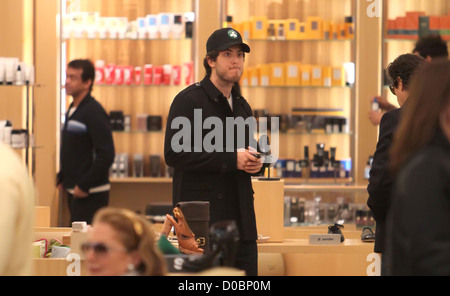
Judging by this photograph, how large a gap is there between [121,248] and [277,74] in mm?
5811

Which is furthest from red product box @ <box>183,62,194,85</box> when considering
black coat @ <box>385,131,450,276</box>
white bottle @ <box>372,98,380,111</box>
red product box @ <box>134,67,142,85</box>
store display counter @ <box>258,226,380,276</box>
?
black coat @ <box>385,131,450,276</box>

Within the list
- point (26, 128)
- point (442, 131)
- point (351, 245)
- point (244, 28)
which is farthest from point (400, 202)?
point (244, 28)

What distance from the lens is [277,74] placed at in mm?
8188

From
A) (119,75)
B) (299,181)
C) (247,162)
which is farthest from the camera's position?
(119,75)

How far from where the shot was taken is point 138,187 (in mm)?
8352

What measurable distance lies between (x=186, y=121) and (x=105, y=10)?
3.99m

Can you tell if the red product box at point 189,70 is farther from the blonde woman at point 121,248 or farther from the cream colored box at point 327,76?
the blonde woman at point 121,248

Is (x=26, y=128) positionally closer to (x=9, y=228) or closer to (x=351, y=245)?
(x=351, y=245)

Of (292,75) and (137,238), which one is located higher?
(292,75)

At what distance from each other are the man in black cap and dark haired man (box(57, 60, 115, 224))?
2.19 metres

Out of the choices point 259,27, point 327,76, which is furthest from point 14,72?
point 327,76

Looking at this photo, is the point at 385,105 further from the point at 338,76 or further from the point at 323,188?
the point at 338,76

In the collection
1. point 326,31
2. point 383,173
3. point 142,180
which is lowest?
point 142,180
